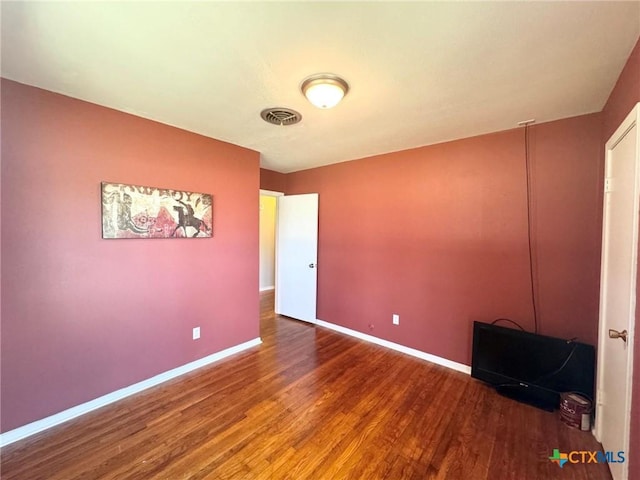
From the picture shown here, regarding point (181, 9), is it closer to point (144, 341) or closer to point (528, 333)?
point (144, 341)

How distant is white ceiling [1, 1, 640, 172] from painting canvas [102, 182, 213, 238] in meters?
0.67

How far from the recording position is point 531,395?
2.18 m

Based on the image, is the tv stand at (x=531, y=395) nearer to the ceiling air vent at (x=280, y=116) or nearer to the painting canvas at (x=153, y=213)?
the ceiling air vent at (x=280, y=116)

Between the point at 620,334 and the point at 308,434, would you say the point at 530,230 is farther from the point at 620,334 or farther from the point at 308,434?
the point at 308,434

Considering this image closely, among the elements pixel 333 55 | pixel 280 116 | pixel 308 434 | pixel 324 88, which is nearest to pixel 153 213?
pixel 280 116

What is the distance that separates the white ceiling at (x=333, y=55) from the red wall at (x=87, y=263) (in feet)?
0.93

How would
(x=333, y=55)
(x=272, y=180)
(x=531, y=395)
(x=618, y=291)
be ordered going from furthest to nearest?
1. (x=272, y=180)
2. (x=531, y=395)
3. (x=618, y=291)
4. (x=333, y=55)

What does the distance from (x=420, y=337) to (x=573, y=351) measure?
1279 mm

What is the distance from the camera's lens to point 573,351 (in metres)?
2.02

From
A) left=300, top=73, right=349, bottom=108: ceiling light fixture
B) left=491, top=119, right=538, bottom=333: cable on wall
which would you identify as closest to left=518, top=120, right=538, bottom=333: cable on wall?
left=491, top=119, right=538, bottom=333: cable on wall

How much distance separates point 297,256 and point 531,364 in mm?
3002

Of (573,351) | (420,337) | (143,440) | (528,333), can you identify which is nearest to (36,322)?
(143,440)

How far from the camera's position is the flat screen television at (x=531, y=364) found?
2.00 metres

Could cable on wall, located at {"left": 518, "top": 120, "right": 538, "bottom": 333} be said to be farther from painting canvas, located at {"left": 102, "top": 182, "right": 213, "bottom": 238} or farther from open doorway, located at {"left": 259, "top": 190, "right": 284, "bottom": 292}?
open doorway, located at {"left": 259, "top": 190, "right": 284, "bottom": 292}
